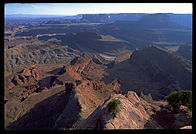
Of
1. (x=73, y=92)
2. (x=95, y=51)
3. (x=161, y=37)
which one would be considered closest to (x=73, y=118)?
(x=73, y=92)

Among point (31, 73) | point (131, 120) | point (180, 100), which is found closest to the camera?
point (131, 120)

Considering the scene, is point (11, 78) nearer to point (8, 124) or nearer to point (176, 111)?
point (8, 124)

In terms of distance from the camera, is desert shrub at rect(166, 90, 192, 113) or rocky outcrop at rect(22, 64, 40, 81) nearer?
desert shrub at rect(166, 90, 192, 113)

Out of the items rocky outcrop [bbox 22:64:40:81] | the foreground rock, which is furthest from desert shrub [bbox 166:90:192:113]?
rocky outcrop [bbox 22:64:40:81]

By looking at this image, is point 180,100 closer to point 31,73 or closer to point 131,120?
point 131,120

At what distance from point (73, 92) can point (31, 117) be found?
5918 millimetres

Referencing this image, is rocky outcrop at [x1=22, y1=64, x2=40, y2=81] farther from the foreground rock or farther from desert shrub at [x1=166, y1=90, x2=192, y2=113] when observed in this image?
desert shrub at [x1=166, y1=90, x2=192, y2=113]

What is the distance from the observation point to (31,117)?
933 inches

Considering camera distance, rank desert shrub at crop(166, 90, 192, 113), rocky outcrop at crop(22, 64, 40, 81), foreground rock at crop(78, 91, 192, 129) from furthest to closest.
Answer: rocky outcrop at crop(22, 64, 40, 81)
desert shrub at crop(166, 90, 192, 113)
foreground rock at crop(78, 91, 192, 129)

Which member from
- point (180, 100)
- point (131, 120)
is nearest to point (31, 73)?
point (180, 100)

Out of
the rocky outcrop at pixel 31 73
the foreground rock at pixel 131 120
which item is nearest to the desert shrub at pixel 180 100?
the foreground rock at pixel 131 120

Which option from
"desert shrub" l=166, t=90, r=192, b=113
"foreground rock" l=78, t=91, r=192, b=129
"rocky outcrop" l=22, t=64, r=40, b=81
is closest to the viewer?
"foreground rock" l=78, t=91, r=192, b=129

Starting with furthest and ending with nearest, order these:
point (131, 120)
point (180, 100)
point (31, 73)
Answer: point (31, 73) < point (180, 100) < point (131, 120)

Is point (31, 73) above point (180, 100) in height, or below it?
below
